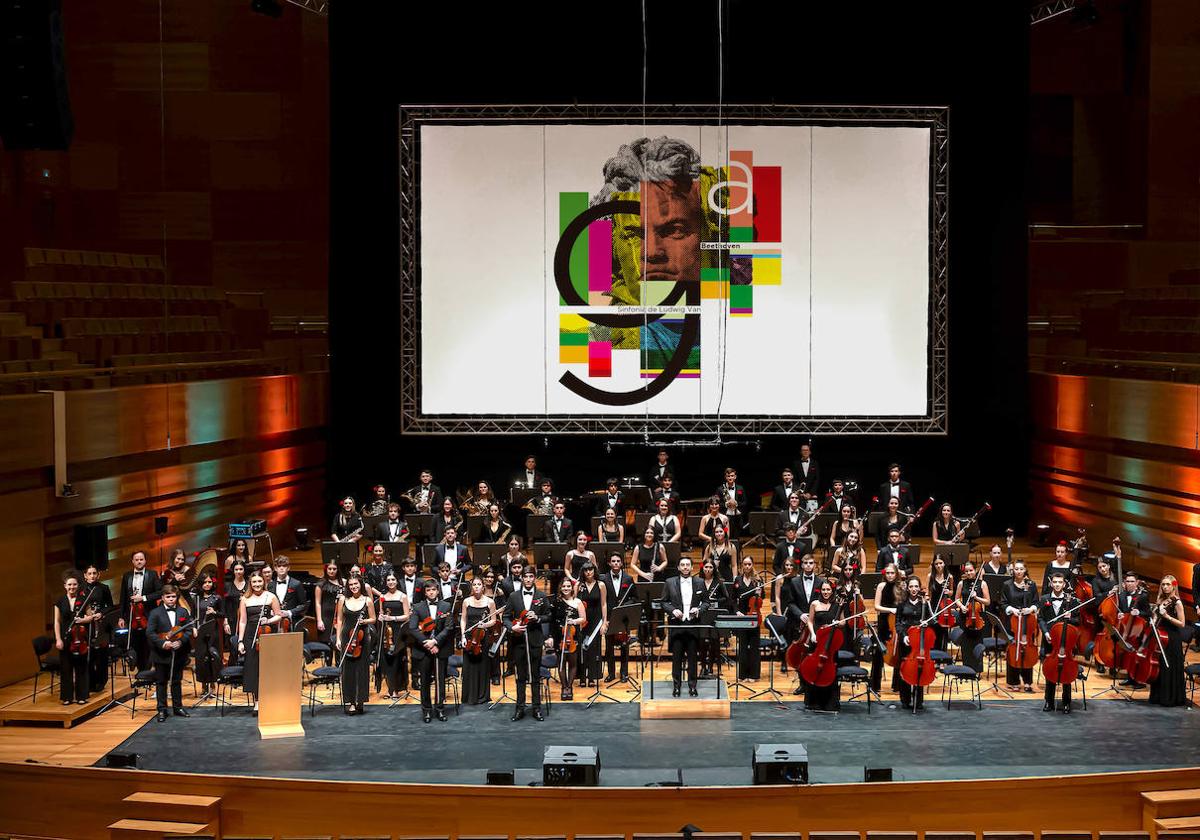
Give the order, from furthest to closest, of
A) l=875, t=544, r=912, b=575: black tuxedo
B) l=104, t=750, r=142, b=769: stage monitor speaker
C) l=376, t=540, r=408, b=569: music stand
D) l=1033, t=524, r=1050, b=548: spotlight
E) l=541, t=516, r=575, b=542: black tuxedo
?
l=1033, t=524, r=1050, b=548: spotlight, l=541, t=516, r=575, b=542: black tuxedo, l=376, t=540, r=408, b=569: music stand, l=875, t=544, r=912, b=575: black tuxedo, l=104, t=750, r=142, b=769: stage monitor speaker

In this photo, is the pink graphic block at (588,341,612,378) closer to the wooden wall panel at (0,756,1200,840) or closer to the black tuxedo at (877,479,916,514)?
the black tuxedo at (877,479,916,514)

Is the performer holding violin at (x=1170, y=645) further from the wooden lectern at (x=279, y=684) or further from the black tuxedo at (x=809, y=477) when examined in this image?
the wooden lectern at (x=279, y=684)

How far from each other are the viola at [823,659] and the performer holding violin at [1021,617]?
5.74 ft

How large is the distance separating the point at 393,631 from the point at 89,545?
362cm

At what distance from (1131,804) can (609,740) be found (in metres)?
4.47

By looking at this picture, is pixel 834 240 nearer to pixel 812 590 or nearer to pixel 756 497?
pixel 756 497

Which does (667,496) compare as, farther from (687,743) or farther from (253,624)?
(253,624)

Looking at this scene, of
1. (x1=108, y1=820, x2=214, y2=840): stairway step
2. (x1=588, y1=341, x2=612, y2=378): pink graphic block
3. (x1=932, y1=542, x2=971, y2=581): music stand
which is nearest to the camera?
(x1=108, y1=820, x2=214, y2=840): stairway step

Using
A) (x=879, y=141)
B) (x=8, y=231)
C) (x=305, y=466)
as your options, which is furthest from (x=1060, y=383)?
(x=8, y=231)

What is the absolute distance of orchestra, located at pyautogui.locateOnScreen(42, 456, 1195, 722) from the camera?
41.2ft

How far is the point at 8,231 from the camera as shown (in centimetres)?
1786

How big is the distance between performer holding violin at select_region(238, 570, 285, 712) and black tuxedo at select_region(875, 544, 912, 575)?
20.0ft

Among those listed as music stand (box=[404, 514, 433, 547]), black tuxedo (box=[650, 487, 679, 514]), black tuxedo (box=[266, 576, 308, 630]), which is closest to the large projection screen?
black tuxedo (box=[650, 487, 679, 514])

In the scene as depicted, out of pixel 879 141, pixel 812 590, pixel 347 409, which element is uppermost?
pixel 879 141
